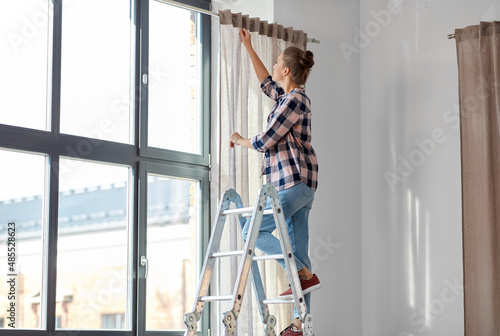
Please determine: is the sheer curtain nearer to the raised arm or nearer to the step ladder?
the raised arm

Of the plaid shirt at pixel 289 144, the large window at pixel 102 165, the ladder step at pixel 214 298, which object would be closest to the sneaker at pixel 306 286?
the ladder step at pixel 214 298

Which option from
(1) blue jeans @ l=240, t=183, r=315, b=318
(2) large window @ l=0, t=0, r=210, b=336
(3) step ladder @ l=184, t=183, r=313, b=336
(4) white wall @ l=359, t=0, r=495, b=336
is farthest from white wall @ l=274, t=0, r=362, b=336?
(3) step ladder @ l=184, t=183, r=313, b=336

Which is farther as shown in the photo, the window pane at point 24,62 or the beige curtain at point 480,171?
the beige curtain at point 480,171

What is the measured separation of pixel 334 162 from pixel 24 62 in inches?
82.1

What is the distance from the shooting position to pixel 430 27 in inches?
192

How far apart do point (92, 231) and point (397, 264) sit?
197cm

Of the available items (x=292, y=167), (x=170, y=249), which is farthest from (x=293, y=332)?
(x=170, y=249)

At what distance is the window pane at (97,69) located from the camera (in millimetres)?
4004

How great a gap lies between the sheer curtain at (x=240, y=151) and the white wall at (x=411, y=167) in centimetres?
81

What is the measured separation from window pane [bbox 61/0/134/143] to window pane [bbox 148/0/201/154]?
0.16 metres

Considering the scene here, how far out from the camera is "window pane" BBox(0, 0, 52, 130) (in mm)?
3744

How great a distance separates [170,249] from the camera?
436 centimetres

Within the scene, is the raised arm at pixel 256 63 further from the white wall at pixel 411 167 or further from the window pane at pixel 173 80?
the white wall at pixel 411 167

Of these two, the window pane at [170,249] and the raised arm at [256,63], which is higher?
the raised arm at [256,63]
